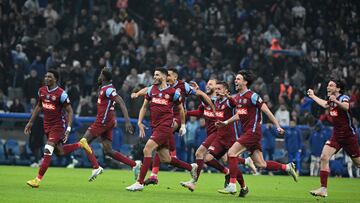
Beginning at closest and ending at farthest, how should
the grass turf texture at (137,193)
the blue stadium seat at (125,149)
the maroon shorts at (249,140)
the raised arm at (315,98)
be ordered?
1. the grass turf texture at (137,193)
2. the raised arm at (315,98)
3. the maroon shorts at (249,140)
4. the blue stadium seat at (125,149)

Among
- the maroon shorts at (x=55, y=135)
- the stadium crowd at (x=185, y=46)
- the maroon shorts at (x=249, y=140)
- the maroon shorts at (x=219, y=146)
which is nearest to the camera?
the maroon shorts at (x=249, y=140)

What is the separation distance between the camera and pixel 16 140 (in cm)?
3055

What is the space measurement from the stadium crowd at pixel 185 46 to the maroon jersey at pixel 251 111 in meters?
13.0

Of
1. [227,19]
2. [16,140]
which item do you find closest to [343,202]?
[16,140]

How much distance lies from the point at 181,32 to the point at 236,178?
19542mm

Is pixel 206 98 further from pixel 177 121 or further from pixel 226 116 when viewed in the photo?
pixel 177 121

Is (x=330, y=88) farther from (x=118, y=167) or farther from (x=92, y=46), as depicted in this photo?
(x=92, y=46)

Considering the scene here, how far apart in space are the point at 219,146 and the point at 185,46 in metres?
17.3

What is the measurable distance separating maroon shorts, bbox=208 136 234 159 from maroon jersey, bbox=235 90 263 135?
1533mm

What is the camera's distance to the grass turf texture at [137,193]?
1583cm

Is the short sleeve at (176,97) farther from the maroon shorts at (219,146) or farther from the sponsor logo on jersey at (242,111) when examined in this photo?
the maroon shorts at (219,146)

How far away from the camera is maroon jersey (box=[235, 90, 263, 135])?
58.8ft

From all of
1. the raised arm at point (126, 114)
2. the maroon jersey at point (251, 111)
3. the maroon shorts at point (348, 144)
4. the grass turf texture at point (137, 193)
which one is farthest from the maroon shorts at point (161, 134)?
the maroon shorts at point (348, 144)

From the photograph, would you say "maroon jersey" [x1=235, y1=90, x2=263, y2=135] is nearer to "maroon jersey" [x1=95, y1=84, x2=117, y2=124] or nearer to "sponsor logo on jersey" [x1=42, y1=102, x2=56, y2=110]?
"maroon jersey" [x1=95, y1=84, x2=117, y2=124]
